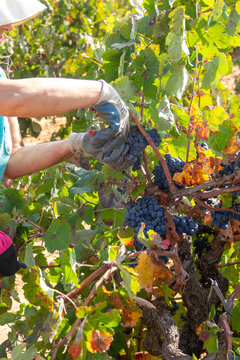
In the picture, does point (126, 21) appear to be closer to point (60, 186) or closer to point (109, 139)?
point (109, 139)

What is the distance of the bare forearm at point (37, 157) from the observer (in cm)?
187

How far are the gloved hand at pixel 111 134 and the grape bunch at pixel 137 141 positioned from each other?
0.05ft

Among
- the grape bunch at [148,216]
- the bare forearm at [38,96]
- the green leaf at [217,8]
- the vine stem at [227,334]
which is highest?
the green leaf at [217,8]

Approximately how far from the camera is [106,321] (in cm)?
136

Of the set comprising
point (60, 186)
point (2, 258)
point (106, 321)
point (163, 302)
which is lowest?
point (163, 302)

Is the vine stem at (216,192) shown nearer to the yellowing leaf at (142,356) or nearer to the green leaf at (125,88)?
the green leaf at (125,88)

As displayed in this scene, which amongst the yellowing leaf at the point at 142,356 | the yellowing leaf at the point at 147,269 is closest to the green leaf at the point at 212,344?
the yellowing leaf at the point at 147,269

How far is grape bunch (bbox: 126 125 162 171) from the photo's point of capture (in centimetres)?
162

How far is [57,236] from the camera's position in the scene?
1986 millimetres

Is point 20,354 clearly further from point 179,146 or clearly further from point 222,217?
point 179,146

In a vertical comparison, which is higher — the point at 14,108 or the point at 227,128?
the point at 14,108

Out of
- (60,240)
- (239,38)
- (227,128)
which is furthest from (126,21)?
(60,240)

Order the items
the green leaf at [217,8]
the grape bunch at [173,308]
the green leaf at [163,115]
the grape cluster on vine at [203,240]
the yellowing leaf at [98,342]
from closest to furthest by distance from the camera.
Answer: the yellowing leaf at [98,342]
the green leaf at [217,8]
the green leaf at [163,115]
the grape cluster on vine at [203,240]
the grape bunch at [173,308]

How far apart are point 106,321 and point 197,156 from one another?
71 cm
